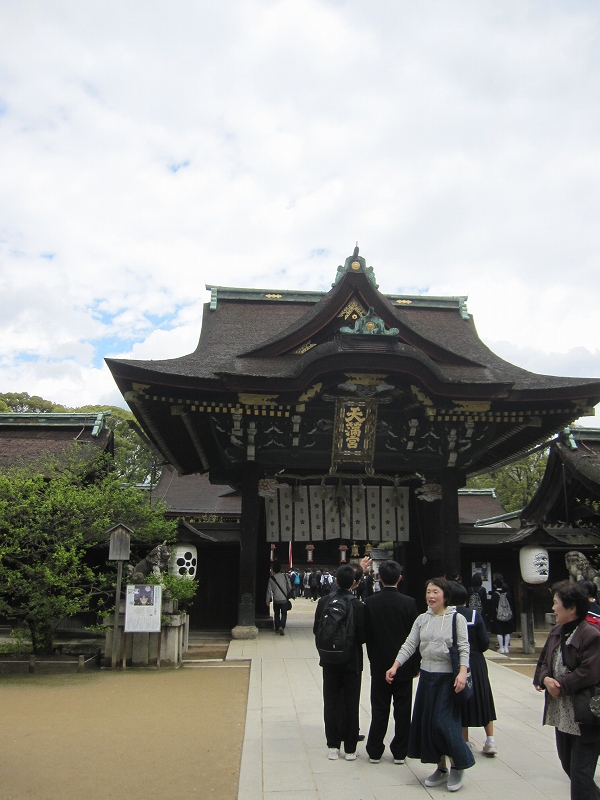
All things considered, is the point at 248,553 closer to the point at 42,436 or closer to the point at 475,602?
the point at 475,602

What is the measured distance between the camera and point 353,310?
13305mm

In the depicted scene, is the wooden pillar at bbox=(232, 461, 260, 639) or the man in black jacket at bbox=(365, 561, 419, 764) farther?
the wooden pillar at bbox=(232, 461, 260, 639)

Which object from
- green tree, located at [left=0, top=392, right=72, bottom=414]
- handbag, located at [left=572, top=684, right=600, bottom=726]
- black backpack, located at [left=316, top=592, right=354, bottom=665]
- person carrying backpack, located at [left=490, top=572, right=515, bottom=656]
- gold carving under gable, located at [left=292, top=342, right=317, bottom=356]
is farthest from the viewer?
green tree, located at [left=0, top=392, right=72, bottom=414]

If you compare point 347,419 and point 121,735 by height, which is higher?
point 347,419

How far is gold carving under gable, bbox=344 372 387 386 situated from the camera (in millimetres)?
12352

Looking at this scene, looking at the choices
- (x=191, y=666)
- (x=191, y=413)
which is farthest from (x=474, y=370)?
(x=191, y=666)

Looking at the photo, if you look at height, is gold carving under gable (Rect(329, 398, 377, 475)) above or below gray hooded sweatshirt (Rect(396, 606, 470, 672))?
above

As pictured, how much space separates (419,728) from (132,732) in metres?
2.95

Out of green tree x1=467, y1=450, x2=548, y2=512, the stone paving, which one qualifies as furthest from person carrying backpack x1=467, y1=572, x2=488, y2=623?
green tree x1=467, y1=450, x2=548, y2=512

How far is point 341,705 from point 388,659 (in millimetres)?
574

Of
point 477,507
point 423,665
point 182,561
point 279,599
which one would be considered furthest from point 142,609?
point 477,507

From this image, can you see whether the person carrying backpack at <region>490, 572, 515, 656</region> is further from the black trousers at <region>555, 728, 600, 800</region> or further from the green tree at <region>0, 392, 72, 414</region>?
the green tree at <region>0, 392, 72, 414</region>

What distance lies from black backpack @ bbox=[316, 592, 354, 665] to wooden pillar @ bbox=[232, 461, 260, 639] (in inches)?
305

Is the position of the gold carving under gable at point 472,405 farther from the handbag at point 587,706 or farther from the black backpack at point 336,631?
the handbag at point 587,706
